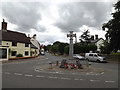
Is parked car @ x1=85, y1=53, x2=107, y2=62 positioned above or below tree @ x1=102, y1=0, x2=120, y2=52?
below

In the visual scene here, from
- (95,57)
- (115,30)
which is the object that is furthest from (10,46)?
(115,30)

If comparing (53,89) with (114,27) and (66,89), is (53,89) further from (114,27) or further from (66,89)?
(114,27)

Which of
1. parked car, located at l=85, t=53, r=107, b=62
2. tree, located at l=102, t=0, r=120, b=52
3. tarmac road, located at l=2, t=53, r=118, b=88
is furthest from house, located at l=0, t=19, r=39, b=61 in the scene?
tree, located at l=102, t=0, r=120, b=52

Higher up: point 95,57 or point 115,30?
point 115,30

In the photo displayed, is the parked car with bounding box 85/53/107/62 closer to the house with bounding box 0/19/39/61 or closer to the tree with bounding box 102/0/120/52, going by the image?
the tree with bounding box 102/0/120/52

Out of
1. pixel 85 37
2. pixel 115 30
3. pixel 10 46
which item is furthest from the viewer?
pixel 85 37

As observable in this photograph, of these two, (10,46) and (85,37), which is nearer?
(10,46)

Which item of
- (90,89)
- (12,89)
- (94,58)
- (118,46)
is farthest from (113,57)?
(12,89)

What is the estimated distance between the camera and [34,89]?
690cm

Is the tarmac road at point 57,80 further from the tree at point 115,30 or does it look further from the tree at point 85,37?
the tree at point 85,37

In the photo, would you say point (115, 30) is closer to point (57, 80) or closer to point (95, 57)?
point (95, 57)

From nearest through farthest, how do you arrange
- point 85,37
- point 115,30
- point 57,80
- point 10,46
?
point 57,80 < point 115,30 < point 10,46 < point 85,37

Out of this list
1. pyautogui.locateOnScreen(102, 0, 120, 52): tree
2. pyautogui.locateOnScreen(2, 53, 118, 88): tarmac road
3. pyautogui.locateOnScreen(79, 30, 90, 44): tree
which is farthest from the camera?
pyautogui.locateOnScreen(79, 30, 90, 44): tree

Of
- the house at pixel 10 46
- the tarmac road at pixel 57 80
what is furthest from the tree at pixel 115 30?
Result: the house at pixel 10 46
